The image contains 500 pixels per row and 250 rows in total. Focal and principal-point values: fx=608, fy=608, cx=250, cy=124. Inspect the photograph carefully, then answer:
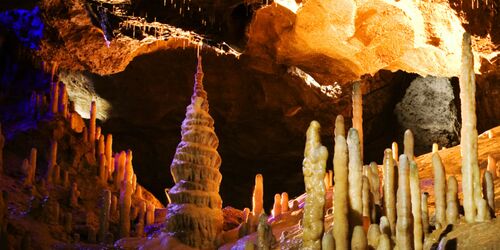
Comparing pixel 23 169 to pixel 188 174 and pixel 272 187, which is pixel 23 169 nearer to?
pixel 188 174

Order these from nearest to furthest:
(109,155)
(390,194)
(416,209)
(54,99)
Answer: (416,209) → (390,194) → (54,99) → (109,155)

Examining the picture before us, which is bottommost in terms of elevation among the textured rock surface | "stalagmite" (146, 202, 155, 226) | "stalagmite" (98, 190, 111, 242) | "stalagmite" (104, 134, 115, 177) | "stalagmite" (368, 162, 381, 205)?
"stalagmite" (368, 162, 381, 205)

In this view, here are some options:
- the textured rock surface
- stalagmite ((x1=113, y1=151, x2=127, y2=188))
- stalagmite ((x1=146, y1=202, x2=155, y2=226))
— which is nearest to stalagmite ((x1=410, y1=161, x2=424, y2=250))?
stalagmite ((x1=146, y1=202, x2=155, y2=226))

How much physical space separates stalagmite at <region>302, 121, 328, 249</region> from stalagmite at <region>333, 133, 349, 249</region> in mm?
215

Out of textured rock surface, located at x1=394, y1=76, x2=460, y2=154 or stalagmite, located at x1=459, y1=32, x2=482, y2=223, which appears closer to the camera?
stalagmite, located at x1=459, y1=32, x2=482, y2=223

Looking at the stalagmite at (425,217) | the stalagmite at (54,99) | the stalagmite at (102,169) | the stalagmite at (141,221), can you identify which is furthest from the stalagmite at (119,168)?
the stalagmite at (425,217)

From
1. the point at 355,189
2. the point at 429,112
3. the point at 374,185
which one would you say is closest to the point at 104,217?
the point at 374,185

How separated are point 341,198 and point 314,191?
425mm

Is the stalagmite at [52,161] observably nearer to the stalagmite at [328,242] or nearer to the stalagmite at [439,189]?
the stalagmite at [439,189]

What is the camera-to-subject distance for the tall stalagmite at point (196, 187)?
15094 millimetres

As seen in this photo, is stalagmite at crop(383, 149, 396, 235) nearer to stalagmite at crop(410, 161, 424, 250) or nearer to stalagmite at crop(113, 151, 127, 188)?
stalagmite at crop(410, 161, 424, 250)

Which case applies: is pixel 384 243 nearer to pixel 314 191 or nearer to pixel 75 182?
pixel 314 191

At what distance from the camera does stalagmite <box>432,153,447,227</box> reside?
29.6ft

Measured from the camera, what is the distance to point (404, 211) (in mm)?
8148
